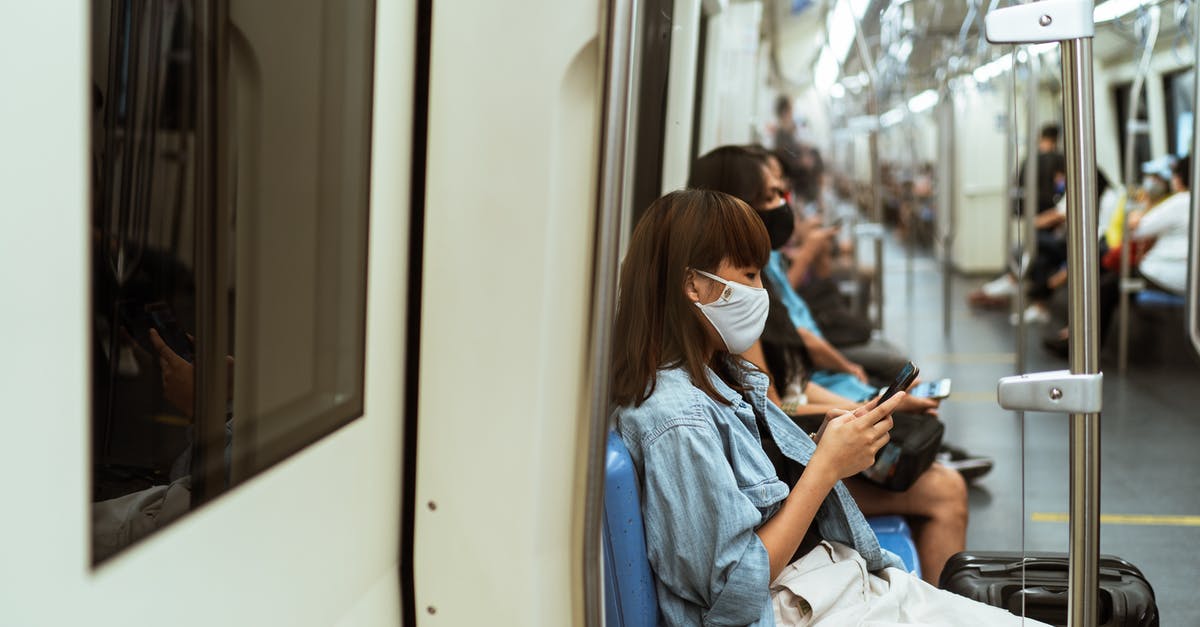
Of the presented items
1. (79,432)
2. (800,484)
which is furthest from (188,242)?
(800,484)

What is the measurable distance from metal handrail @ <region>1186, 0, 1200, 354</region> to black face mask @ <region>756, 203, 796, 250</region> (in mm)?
1052

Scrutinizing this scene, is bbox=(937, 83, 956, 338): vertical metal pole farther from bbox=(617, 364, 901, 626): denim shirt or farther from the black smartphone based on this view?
bbox=(617, 364, 901, 626): denim shirt

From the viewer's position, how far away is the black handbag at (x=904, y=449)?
1652 millimetres

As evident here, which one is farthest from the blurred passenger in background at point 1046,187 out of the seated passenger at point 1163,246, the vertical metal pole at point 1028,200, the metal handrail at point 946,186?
the seated passenger at point 1163,246

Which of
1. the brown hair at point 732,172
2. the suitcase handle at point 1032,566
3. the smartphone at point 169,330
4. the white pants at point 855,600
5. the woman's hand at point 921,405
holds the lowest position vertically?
the white pants at point 855,600

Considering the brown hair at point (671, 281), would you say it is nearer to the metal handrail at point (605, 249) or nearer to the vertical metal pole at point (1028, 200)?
the metal handrail at point (605, 249)

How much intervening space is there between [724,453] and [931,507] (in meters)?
0.59

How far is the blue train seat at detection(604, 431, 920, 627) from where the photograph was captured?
1455 millimetres

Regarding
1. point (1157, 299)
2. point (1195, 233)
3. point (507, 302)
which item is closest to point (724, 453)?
point (507, 302)

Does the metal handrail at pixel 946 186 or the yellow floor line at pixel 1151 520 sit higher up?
the metal handrail at pixel 946 186

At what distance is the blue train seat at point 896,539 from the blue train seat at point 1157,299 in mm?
3243

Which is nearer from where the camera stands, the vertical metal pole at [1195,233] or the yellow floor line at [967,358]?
the vertical metal pole at [1195,233]

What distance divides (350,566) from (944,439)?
4.32ft

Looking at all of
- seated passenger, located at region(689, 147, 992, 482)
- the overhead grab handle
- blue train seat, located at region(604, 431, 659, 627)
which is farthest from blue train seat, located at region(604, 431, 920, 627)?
the overhead grab handle
